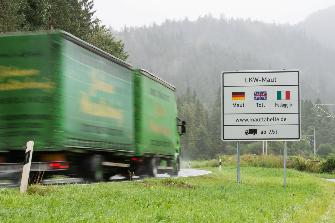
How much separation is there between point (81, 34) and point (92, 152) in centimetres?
4306

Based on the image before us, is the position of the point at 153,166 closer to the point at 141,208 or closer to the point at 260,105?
the point at 260,105

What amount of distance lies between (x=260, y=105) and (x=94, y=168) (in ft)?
23.8

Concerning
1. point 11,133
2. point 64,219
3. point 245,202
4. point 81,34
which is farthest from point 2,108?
point 81,34

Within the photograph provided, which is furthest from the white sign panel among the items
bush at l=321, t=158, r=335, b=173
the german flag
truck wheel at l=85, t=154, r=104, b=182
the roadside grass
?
bush at l=321, t=158, r=335, b=173

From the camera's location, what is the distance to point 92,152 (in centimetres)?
2012

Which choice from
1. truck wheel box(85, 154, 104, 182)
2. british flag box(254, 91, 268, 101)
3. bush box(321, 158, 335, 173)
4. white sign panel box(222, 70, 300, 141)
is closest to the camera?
truck wheel box(85, 154, 104, 182)

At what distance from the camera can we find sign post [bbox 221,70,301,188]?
75.9ft

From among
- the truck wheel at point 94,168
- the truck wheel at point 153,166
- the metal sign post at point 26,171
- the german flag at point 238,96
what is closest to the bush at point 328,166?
the truck wheel at point 153,166

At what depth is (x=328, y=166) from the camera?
52.4 m

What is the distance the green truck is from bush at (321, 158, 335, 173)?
32.9 m

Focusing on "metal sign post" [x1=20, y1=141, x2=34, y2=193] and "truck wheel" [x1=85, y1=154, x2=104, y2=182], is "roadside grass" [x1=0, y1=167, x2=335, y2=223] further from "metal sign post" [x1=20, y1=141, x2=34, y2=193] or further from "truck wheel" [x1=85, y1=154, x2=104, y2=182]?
"truck wheel" [x1=85, y1=154, x2=104, y2=182]

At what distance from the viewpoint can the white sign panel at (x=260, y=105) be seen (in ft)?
75.9

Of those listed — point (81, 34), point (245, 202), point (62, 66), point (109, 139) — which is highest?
point (81, 34)

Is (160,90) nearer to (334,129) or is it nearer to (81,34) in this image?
(81,34)
